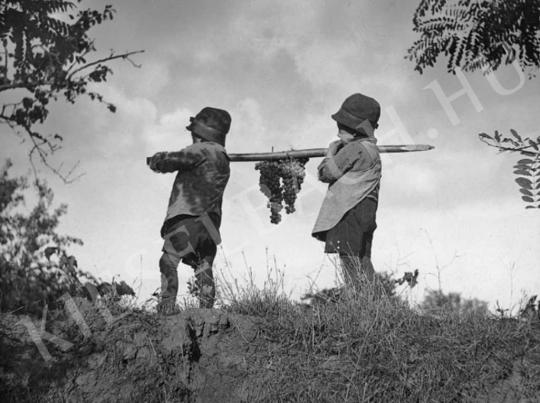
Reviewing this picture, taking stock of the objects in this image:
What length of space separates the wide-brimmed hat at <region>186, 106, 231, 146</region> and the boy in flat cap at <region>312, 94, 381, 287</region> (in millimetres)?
1251

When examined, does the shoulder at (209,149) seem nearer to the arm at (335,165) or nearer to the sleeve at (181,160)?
the sleeve at (181,160)

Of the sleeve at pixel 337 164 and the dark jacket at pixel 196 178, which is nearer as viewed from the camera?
the sleeve at pixel 337 164

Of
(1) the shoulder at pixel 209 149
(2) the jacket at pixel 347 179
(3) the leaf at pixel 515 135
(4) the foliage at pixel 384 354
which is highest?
(1) the shoulder at pixel 209 149

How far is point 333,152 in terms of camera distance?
6.19 m

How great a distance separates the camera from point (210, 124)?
6.66 metres

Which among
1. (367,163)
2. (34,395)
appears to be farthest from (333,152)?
(34,395)

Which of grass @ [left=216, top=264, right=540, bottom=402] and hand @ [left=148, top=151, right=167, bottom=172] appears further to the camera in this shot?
hand @ [left=148, top=151, right=167, bottom=172]

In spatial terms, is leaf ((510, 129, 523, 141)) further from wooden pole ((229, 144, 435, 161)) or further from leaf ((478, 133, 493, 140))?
wooden pole ((229, 144, 435, 161))

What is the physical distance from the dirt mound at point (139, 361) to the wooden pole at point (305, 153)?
88.3 inches

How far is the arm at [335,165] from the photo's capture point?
235 inches

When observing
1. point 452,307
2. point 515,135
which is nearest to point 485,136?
point 515,135

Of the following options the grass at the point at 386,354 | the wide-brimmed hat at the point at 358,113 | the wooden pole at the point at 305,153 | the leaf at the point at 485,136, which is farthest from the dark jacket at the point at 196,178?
the leaf at the point at 485,136

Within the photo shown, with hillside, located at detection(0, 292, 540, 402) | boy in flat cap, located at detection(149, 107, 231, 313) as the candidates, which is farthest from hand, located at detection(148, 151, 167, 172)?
hillside, located at detection(0, 292, 540, 402)

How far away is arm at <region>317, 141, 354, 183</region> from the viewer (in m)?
5.96
